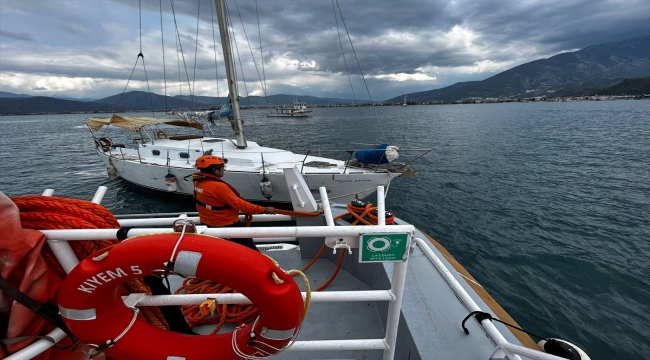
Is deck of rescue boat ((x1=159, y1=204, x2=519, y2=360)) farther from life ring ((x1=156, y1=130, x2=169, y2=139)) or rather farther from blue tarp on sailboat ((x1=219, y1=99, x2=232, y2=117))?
life ring ((x1=156, y1=130, x2=169, y2=139))

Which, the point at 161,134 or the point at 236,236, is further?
the point at 161,134

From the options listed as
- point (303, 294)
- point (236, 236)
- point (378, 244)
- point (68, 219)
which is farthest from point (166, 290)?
point (378, 244)

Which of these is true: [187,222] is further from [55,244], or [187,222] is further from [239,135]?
[239,135]

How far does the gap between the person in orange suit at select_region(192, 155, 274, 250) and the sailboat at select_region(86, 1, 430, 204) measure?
4.66 m

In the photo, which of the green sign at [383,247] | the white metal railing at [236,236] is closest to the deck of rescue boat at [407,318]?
the white metal railing at [236,236]

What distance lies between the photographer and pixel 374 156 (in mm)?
8828

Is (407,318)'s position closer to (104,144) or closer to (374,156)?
(374,156)

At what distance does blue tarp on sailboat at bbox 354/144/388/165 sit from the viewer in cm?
865

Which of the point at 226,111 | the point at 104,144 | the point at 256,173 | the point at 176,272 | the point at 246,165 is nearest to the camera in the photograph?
A: the point at 176,272

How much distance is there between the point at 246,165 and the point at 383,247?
9.30 meters

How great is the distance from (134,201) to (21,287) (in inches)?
520

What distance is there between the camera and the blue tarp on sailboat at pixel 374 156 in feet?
28.4

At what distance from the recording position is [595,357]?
15.8 feet

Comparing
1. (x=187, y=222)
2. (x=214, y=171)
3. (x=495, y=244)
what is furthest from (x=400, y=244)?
(x=495, y=244)
